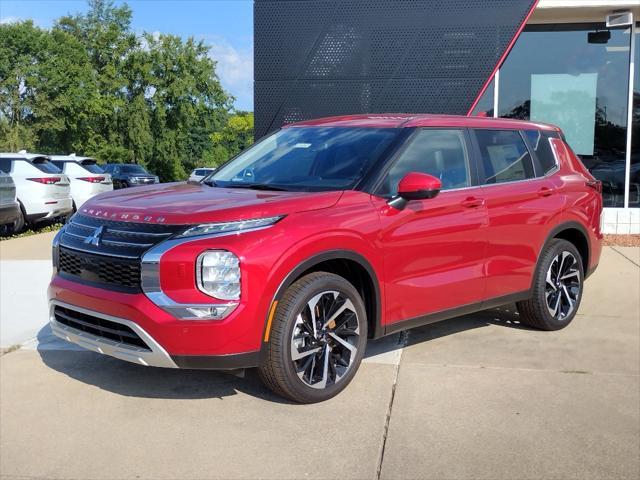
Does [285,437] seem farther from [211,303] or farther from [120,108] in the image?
[120,108]

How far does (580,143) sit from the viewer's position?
461 inches

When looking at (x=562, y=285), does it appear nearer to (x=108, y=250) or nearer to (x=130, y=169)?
(x=108, y=250)

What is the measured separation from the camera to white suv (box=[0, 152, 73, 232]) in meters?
12.8

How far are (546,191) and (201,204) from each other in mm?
3010

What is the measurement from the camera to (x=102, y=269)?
3875mm

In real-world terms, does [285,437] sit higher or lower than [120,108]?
lower

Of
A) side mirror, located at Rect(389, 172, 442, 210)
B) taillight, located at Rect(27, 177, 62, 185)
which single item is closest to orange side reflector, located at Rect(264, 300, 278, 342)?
side mirror, located at Rect(389, 172, 442, 210)

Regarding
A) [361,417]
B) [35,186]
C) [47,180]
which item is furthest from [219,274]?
[47,180]

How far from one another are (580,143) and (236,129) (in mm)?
63651

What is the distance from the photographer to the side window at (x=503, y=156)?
5.09m

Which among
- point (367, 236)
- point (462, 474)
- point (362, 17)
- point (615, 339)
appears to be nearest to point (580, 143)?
point (362, 17)

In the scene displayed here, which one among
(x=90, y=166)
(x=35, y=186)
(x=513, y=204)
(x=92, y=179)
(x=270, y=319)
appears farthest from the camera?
(x=90, y=166)

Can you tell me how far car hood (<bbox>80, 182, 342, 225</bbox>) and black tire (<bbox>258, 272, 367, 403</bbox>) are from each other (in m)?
0.46

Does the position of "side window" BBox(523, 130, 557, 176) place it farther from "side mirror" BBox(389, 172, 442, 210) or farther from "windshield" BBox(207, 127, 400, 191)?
"side mirror" BBox(389, 172, 442, 210)
